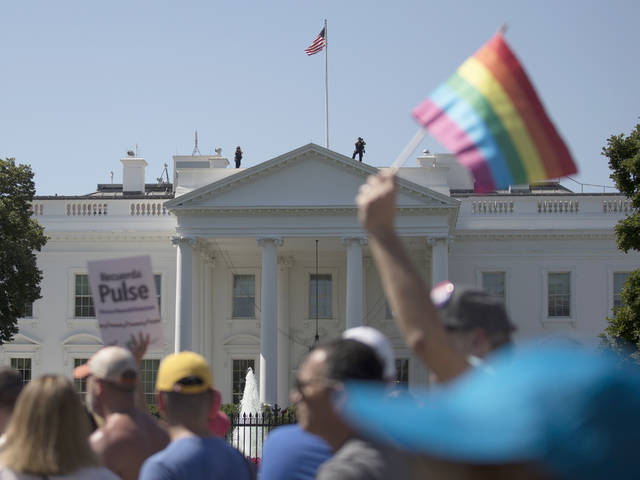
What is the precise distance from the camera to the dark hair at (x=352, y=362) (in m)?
2.89

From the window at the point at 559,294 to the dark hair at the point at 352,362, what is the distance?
36.4 meters

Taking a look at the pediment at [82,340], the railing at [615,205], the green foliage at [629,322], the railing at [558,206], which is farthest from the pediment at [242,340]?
the green foliage at [629,322]

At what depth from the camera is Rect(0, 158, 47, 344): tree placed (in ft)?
95.7

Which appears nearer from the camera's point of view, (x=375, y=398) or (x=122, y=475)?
(x=375, y=398)

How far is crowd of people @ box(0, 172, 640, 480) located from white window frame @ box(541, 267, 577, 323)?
33757 millimetres

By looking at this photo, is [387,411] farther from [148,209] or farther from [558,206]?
[558,206]

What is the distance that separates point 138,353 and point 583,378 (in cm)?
419

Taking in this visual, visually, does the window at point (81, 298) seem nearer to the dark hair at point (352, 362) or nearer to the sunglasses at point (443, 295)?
the sunglasses at point (443, 295)

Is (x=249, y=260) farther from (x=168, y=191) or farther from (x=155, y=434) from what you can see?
(x=155, y=434)

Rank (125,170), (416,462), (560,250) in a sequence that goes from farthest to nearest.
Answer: (125,170) < (560,250) < (416,462)

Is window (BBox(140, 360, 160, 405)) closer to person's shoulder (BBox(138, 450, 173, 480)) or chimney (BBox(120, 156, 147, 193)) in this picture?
chimney (BBox(120, 156, 147, 193))

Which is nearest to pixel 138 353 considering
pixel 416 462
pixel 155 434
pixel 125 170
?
pixel 155 434

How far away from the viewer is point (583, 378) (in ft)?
4.02

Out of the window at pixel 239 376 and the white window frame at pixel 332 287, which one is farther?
the white window frame at pixel 332 287
